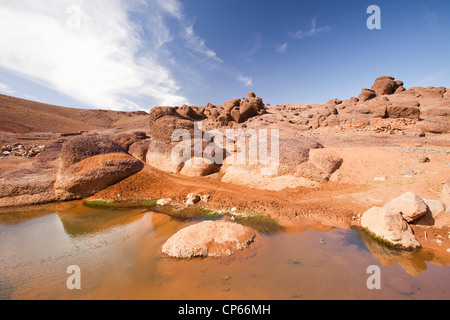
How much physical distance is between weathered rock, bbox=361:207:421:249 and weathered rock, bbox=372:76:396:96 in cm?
3895

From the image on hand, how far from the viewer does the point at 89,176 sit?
320 inches

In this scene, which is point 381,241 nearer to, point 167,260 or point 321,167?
point 321,167

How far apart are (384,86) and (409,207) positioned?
127 feet

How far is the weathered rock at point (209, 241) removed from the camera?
4.05 m

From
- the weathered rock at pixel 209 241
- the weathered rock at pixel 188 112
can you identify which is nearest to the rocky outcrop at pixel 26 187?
the weathered rock at pixel 209 241

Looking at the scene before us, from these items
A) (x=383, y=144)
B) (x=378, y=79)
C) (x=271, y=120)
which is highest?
(x=378, y=79)

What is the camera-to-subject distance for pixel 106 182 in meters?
8.46

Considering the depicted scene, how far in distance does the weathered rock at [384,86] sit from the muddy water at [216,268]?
3957 centimetres

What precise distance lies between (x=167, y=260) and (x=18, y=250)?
412cm

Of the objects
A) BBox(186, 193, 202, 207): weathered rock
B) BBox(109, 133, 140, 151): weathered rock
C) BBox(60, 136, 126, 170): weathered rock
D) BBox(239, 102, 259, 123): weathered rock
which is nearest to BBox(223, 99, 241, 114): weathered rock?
BBox(239, 102, 259, 123): weathered rock

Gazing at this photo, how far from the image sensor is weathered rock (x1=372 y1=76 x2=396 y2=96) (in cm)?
3225

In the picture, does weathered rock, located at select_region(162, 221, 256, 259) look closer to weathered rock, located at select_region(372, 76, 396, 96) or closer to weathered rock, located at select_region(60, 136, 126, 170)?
weathered rock, located at select_region(60, 136, 126, 170)

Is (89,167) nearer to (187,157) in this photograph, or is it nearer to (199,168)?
(187,157)
